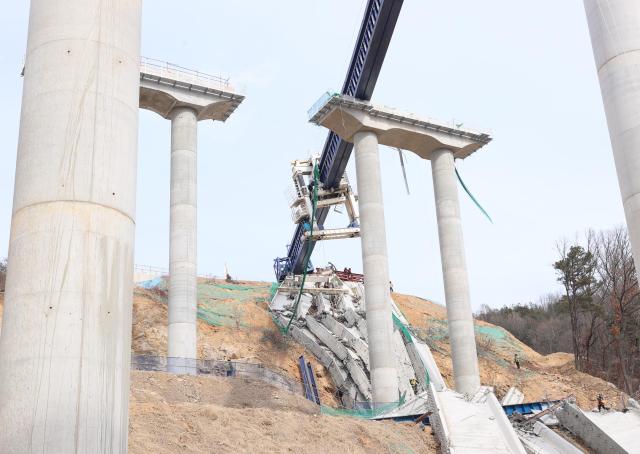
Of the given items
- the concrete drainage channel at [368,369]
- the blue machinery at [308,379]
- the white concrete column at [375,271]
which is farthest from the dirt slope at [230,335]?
the white concrete column at [375,271]

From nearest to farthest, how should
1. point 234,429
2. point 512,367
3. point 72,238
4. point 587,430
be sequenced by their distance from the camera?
point 72,238 → point 234,429 → point 587,430 → point 512,367

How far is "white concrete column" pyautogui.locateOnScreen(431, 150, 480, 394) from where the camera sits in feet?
114

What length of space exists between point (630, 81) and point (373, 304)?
21581mm

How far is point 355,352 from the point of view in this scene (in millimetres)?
41531

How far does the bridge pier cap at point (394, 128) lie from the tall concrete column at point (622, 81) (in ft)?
74.9

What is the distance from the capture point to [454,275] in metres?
36.4

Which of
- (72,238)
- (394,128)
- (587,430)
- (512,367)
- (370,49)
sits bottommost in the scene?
(587,430)

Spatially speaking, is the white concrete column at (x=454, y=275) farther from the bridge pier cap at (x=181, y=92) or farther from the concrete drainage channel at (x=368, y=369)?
the bridge pier cap at (x=181, y=92)

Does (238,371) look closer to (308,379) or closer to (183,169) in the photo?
(183,169)

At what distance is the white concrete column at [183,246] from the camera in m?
30.5

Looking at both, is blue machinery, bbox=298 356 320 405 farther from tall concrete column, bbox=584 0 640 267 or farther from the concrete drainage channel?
tall concrete column, bbox=584 0 640 267

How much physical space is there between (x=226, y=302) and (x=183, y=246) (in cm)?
2034

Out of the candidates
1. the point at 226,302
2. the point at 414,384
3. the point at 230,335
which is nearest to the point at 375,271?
the point at 414,384

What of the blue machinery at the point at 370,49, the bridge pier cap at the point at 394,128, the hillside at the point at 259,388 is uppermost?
the blue machinery at the point at 370,49
